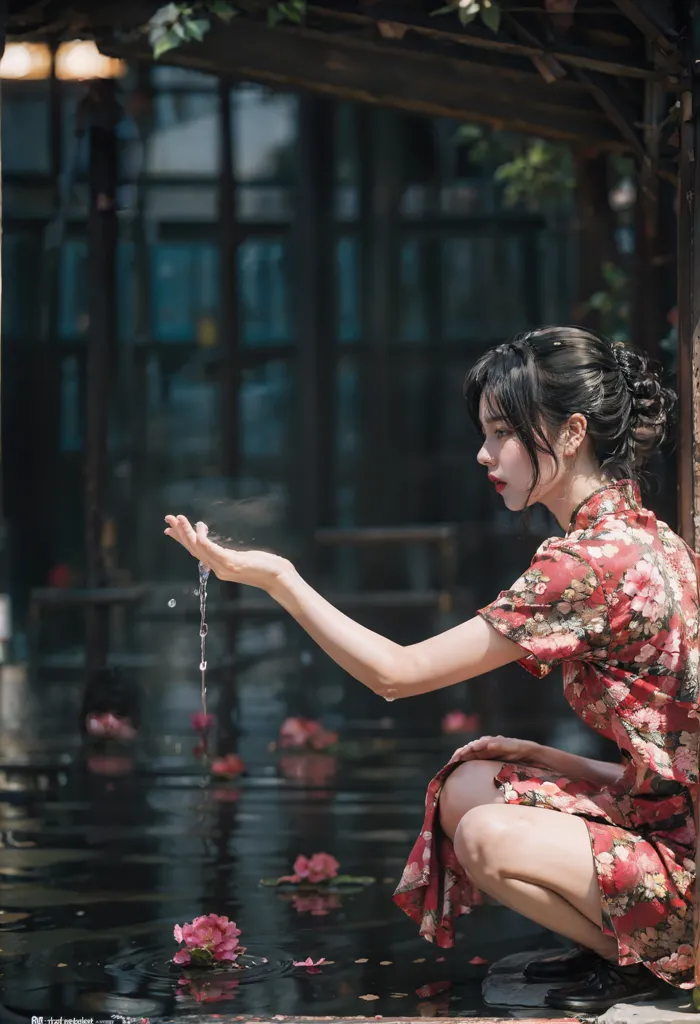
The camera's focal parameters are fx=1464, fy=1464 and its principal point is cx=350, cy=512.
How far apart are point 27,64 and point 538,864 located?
7.25 meters

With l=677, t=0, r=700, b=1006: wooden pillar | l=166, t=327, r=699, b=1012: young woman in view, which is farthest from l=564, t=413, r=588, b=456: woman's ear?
l=677, t=0, r=700, b=1006: wooden pillar

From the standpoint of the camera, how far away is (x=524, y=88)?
5.15 m

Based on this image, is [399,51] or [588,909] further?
[399,51]

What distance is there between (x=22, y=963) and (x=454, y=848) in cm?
112

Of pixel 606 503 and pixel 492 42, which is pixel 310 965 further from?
pixel 492 42

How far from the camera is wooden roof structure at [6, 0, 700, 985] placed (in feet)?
11.6

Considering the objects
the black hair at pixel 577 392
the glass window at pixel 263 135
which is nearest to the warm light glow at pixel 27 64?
the glass window at pixel 263 135

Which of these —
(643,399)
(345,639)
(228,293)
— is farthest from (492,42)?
(228,293)

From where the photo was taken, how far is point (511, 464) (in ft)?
9.95

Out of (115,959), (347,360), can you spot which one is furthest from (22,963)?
(347,360)

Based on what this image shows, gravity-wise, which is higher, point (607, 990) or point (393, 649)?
point (393, 649)

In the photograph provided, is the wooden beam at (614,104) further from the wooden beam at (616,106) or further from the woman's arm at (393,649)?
the woman's arm at (393,649)

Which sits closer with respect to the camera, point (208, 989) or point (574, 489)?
point (574, 489)

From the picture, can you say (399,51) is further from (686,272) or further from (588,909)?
(588,909)
